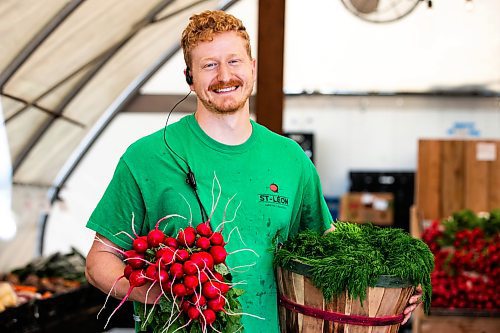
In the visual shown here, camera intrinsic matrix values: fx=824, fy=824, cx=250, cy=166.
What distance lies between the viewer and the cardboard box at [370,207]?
12867 mm

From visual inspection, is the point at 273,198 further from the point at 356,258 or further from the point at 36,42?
the point at 36,42

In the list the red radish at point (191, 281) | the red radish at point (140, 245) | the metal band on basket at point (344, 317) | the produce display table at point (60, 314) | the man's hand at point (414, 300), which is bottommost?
the produce display table at point (60, 314)

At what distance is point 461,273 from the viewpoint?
5.49m

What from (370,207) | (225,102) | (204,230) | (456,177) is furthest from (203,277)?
(370,207)

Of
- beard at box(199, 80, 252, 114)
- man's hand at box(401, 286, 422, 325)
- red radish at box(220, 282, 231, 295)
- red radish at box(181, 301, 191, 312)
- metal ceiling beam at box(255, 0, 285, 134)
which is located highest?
metal ceiling beam at box(255, 0, 285, 134)

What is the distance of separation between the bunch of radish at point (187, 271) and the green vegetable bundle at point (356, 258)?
0.26m

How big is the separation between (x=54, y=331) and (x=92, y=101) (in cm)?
352

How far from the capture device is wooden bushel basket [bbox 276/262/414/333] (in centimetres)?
217

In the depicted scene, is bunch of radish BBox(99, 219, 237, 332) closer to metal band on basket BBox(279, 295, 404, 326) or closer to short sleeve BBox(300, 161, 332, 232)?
metal band on basket BBox(279, 295, 404, 326)

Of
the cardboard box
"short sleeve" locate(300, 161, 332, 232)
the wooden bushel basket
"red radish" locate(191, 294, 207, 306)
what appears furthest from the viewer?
the cardboard box

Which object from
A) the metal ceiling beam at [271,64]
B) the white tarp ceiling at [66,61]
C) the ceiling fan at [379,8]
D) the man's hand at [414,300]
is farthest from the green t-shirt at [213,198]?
the white tarp ceiling at [66,61]

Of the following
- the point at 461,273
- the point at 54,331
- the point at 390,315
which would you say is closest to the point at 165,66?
the point at 54,331

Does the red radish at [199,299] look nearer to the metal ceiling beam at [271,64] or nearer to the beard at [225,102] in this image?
the beard at [225,102]

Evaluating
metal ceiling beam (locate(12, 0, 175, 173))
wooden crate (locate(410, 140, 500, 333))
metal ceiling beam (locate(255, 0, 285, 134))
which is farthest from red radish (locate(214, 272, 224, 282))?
metal ceiling beam (locate(12, 0, 175, 173))
